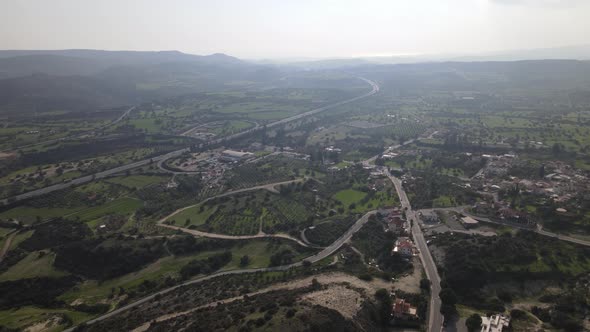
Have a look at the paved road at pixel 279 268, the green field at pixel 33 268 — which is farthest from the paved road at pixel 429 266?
the green field at pixel 33 268

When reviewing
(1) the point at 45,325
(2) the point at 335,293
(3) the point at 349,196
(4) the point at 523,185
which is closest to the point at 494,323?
(2) the point at 335,293

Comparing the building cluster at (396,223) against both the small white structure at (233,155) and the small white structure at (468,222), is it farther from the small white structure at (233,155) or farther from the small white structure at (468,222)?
the small white structure at (233,155)

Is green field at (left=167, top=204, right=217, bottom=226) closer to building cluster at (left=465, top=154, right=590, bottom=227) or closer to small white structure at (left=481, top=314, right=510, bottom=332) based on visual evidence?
small white structure at (left=481, top=314, right=510, bottom=332)

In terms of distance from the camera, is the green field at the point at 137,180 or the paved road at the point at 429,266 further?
the green field at the point at 137,180

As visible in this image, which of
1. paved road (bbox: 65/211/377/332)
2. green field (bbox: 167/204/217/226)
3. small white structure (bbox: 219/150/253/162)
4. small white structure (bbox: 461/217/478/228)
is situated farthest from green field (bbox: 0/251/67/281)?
small white structure (bbox: 461/217/478/228)

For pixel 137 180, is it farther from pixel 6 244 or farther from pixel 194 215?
pixel 6 244

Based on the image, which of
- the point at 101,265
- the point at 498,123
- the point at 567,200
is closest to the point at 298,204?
the point at 101,265
